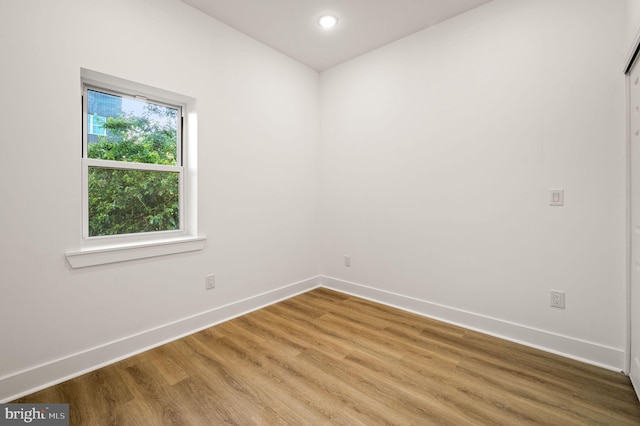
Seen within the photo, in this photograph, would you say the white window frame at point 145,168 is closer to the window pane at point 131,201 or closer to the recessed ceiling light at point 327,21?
the window pane at point 131,201

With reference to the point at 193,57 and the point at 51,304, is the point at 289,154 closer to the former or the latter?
the point at 193,57

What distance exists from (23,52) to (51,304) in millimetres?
1489

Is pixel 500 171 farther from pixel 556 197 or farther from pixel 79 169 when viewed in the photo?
pixel 79 169

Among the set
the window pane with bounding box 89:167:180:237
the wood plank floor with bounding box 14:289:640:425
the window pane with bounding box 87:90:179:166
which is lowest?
the wood plank floor with bounding box 14:289:640:425

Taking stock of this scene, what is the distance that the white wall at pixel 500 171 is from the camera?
76.8 inches

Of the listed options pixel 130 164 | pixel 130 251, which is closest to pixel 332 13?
pixel 130 164

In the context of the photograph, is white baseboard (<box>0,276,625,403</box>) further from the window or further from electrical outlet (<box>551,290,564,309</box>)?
the window

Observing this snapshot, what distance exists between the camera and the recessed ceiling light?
257 centimetres

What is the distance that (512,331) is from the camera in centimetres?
230

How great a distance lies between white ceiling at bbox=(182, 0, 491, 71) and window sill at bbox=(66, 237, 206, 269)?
196cm

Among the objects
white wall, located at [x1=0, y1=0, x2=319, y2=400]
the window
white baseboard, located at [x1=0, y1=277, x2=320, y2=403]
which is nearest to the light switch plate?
white wall, located at [x1=0, y1=0, x2=319, y2=400]

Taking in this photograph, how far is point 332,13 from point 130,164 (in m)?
2.07

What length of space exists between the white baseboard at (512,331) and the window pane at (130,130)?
2.45 metres

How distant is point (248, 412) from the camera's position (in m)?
1.55
